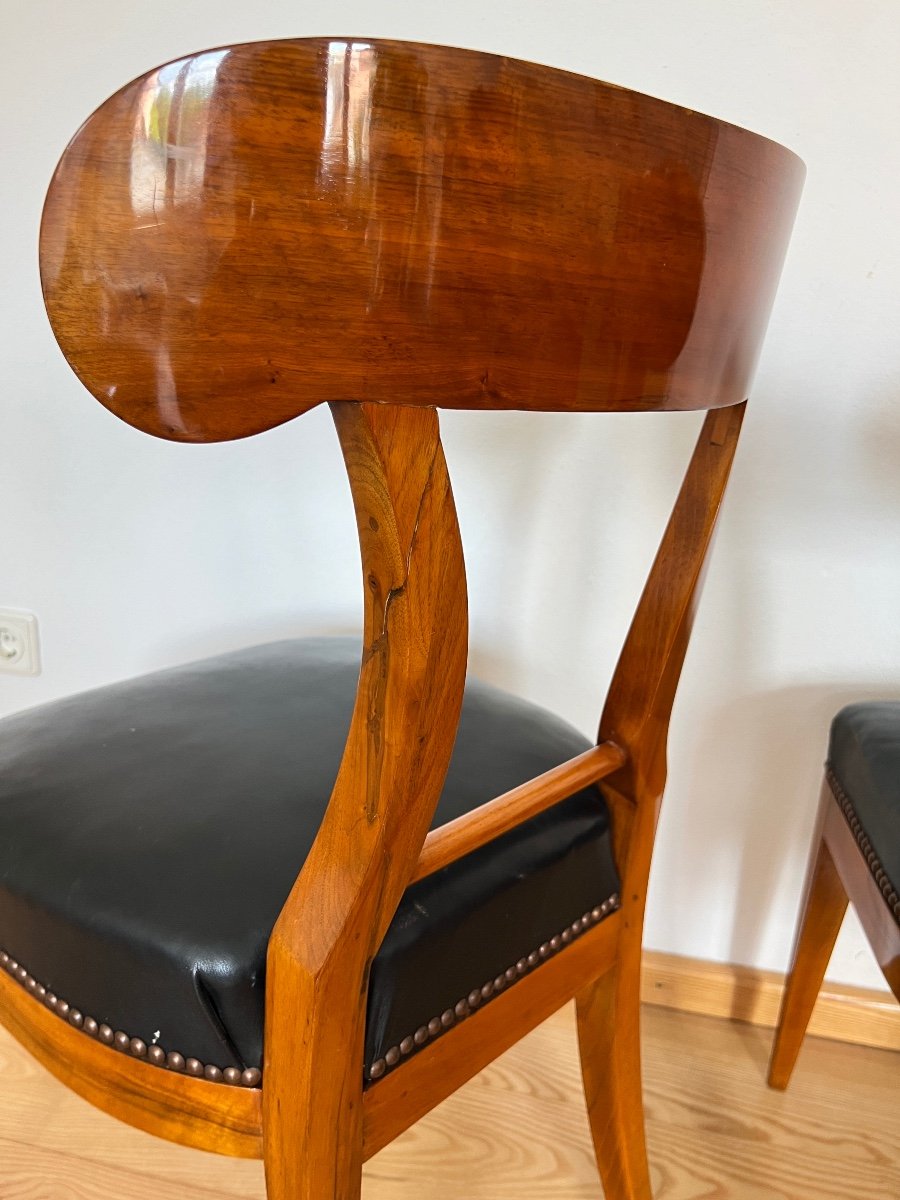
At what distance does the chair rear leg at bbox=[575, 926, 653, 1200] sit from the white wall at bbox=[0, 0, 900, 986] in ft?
1.27

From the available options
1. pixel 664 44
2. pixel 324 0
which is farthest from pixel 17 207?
pixel 664 44

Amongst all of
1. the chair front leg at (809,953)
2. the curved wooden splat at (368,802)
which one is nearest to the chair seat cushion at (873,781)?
the chair front leg at (809,953)

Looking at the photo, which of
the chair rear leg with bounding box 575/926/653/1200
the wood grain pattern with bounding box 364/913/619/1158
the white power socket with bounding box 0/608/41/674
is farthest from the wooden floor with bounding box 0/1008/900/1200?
the white power socket with bounding box 0/608/41/674

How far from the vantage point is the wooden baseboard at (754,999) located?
1148 mm

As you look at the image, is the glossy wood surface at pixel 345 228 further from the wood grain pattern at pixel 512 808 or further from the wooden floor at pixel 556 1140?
the wooden floor at pixel 556 1140

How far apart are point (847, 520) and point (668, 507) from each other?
184 millimetres

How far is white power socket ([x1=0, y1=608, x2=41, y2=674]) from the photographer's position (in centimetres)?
128

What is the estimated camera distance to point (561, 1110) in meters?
1.04

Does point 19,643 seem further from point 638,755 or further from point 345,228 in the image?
point 345,228

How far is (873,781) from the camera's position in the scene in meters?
0.76

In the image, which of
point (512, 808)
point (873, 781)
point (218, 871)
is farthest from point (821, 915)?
point (218, 871)

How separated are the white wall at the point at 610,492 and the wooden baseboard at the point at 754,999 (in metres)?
0.02

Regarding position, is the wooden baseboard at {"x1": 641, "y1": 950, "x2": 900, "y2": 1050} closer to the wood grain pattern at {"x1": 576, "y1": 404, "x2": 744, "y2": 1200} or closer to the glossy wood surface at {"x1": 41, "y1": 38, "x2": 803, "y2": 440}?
the wood grain pattern at {"x1": 576, "y1": 404, "x2": 744, "y2": 1200}

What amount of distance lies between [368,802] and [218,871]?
0.13 metres
